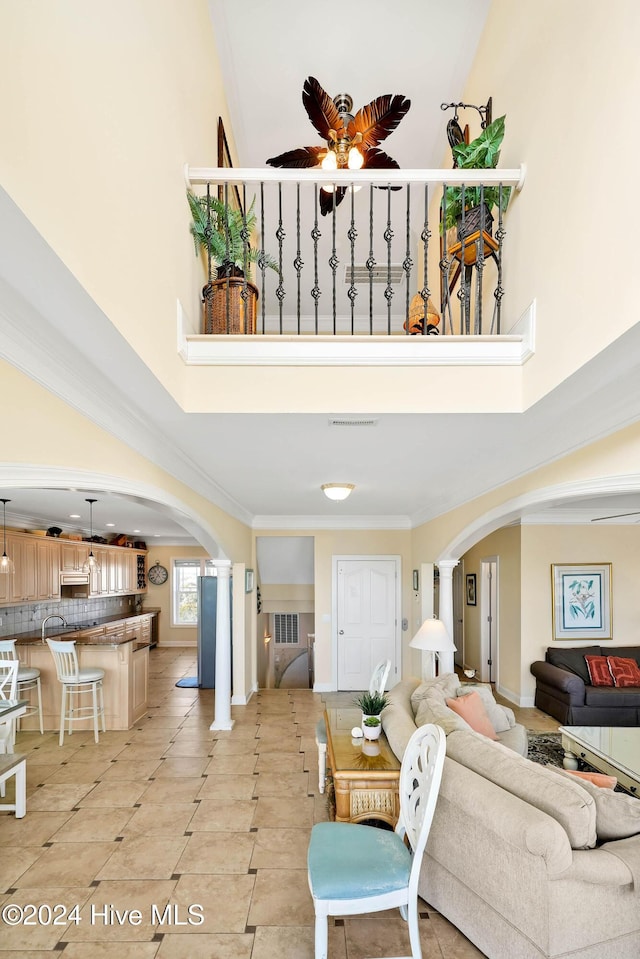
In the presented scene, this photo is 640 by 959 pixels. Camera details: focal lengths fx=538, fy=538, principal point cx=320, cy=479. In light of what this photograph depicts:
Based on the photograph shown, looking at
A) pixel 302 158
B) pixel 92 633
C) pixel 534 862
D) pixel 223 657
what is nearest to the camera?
pixel 534 862

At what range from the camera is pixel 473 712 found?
13.4 feet

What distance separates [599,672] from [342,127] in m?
6.21

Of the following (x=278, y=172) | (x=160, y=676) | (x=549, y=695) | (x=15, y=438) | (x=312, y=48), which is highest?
(x=312, y=48)

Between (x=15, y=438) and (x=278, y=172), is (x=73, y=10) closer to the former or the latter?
(x=15, y=438)

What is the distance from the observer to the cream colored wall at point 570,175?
165 cm

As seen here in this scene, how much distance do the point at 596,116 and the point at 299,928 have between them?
3786 mm

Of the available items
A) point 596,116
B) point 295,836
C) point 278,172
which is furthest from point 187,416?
point 295,836

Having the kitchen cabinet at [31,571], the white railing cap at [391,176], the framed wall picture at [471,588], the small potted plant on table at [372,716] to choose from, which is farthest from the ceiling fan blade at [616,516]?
the kitchen cabinet at [31,571]

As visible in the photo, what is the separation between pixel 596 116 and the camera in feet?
5.97

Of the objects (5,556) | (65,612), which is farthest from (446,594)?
(65,612)

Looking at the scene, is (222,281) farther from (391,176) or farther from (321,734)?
(321,734)

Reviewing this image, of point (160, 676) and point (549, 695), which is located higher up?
point (549, 695)

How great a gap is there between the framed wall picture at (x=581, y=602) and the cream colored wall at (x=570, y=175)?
5.24 metres

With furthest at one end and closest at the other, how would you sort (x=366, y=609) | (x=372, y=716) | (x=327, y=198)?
(x=366, y=609) < (x=327, y=198) < (x=372, y=716)
